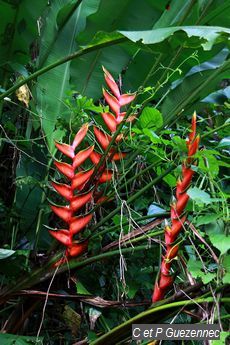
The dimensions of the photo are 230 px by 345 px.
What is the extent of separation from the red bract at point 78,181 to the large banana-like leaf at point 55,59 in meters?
0.30

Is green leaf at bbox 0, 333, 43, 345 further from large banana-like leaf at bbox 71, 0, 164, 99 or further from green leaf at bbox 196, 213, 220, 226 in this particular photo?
Answer: large banana-like leaf at bbox 71, 0, 164, 99

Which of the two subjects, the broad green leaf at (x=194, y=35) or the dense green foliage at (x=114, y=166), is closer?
the broad green leaf at (x=194, y=35)

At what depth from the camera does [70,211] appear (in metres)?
1.17

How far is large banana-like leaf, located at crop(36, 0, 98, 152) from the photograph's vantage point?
1499mm

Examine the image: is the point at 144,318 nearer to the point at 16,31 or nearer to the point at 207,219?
the point at 207,219

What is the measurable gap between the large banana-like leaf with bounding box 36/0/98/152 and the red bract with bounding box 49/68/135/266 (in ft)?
0.98

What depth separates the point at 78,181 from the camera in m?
1.16

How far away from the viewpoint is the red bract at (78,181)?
3.80ft

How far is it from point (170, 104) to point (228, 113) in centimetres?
38

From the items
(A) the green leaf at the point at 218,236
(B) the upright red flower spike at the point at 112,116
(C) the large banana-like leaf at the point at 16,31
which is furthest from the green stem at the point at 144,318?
(C) the large banana-like leaf at the point at 16,31

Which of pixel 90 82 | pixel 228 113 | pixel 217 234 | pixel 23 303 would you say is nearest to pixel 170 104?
pixel 90 82

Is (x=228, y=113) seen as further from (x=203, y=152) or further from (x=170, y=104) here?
(x=203, y=152)

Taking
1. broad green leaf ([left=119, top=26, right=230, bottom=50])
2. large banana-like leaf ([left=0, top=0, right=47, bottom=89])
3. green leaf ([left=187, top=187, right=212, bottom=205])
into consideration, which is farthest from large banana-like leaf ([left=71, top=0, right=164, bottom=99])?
green leaf ([left=187, top=187, right=212, bottom=205])

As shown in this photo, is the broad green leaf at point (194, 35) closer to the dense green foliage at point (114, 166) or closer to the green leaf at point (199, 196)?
the dense green foliage at point (114, 166)
